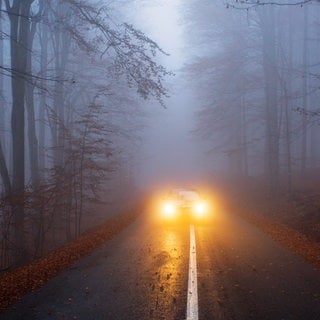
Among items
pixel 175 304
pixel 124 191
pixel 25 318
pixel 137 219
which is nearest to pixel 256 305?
pixel 175 304

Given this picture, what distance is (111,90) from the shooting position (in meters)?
31.3

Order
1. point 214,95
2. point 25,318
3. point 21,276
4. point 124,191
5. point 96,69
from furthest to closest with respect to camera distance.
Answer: point 124,191
point 214,95
point 96,69
point 21,276
point 25,318

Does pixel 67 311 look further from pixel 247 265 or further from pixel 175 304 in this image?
pixel 247 265

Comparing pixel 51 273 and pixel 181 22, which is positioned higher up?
pixel 181 22

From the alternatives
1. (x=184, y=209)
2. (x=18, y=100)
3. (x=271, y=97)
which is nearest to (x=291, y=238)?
(x=184, y=209)

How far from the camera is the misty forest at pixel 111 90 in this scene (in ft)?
45.3

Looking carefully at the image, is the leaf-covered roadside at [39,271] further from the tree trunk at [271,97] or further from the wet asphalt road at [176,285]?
the tree trunk at [271,97]

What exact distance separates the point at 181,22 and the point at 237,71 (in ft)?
15.9

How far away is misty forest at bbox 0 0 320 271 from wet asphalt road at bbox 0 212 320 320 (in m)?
3.77

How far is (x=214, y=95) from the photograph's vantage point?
3497cm

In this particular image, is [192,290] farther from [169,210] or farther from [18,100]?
[169,210]

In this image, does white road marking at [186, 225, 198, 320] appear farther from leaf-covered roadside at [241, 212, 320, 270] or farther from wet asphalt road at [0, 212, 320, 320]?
leaf-covered roadside at [241, 212, 320, 270]

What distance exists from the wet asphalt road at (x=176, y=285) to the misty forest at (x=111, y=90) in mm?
3768

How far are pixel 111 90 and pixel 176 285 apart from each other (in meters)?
24.3
